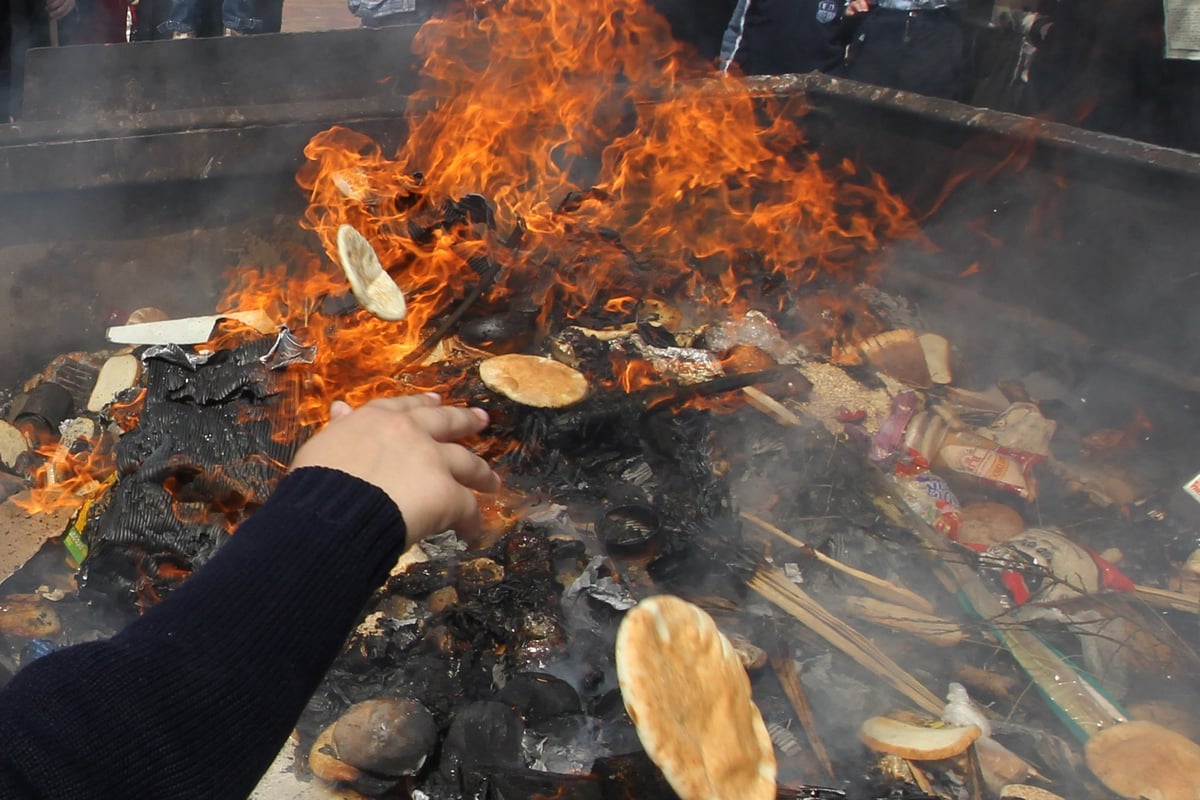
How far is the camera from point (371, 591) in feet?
5.56

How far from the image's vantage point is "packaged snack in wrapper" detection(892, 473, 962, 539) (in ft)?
17.1

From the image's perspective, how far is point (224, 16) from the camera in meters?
9.98

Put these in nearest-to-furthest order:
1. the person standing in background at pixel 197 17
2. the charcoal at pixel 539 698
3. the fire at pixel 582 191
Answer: the charcoal at pixel 539 698, the fire at pixel 582 191, the person standing in background at pixel 197 17

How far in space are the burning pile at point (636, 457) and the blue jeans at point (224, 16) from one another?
12.6ft

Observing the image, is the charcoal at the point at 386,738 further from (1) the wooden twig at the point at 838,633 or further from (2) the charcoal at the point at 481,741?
(1) the wooden twig at the point at 838,633

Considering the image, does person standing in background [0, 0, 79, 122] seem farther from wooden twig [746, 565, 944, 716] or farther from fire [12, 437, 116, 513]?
wooden twig [746, 565, 944, 716]

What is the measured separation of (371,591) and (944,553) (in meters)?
3.95

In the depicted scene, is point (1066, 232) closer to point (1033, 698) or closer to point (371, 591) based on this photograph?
point (1033, 698)

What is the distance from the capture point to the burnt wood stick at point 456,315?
5270mm

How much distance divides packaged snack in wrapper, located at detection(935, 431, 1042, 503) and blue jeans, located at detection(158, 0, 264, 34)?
359 inches

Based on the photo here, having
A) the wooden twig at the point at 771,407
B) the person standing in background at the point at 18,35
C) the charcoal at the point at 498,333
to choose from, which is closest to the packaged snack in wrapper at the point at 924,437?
the wooden twig at the point at 771,407

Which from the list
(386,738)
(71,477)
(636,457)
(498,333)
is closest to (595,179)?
(498,333)

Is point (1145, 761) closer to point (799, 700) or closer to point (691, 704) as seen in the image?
point (799, 700)

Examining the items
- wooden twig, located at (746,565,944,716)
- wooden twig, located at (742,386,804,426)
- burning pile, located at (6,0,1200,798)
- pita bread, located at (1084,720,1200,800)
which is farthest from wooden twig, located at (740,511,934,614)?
wooden twig, located at (742,386,804,426)
